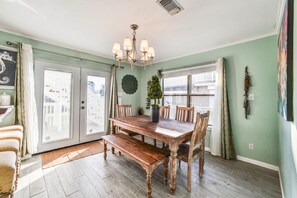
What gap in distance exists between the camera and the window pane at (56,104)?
295 cm

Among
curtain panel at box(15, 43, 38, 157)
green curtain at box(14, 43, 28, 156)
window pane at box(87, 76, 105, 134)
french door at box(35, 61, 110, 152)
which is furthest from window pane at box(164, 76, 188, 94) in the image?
green curtain at box(14, 43, 28, 156)

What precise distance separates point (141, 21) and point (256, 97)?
8.18ft

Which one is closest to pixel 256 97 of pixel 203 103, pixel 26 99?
pixel 203 103

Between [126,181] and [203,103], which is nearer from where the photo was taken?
[126,181]

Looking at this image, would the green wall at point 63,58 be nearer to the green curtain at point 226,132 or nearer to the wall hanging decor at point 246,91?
the green curtain at point 226,132

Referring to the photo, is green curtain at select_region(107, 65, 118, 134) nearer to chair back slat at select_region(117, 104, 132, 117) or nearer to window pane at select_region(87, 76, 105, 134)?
window pane at select_region(87, 76, 105, 134)

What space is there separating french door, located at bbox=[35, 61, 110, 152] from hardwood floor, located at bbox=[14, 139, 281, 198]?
76 cm

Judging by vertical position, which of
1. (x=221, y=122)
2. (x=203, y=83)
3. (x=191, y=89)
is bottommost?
(x=221, y=122)

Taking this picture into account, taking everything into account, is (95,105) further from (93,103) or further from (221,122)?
(221,122)

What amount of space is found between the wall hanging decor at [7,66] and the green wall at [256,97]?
4.19 meters

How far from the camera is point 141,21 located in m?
2.04

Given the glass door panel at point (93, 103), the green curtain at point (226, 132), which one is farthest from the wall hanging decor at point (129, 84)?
the green curtain at point (226, 132)

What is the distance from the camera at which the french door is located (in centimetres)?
290

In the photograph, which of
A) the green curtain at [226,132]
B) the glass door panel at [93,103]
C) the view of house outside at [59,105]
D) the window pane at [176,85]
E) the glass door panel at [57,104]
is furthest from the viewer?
the window pane at [176,85]
